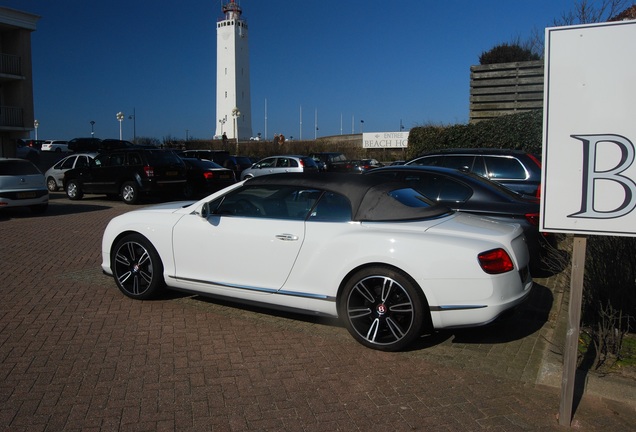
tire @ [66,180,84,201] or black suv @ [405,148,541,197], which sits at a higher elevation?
black suv @ [405,148,541,197]

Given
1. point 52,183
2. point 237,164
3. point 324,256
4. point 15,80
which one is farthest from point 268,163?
point 324,256

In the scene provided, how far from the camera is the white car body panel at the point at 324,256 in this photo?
4.40 metres

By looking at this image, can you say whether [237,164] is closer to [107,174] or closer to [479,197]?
[107,174]

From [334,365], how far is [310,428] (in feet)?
3.30

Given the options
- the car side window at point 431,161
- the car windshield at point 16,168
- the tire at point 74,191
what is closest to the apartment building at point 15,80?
the tire at point 74,191

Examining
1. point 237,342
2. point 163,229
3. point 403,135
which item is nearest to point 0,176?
point 163,229

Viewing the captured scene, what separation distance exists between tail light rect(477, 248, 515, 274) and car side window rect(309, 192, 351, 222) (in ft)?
4.06

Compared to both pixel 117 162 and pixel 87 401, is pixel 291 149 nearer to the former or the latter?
pixel 117 162

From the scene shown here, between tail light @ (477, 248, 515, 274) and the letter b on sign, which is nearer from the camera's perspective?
the letter b on sign

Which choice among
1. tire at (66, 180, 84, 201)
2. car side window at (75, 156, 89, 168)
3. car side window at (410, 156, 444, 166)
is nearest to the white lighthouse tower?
car side window at (75, 156, 89, 168)

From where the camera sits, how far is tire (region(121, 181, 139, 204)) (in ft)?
56.6

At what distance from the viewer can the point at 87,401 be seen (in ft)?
12.3

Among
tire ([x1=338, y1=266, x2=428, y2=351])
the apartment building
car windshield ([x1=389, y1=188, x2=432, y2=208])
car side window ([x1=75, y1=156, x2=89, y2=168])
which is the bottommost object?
tire ([x1=338, y1=266, x2=428, y2=351])

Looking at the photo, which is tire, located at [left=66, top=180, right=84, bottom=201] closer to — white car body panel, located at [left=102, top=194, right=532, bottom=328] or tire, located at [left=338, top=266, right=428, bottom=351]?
white car body panel, located at [left=102, top=194, right=532, bottom=328]
